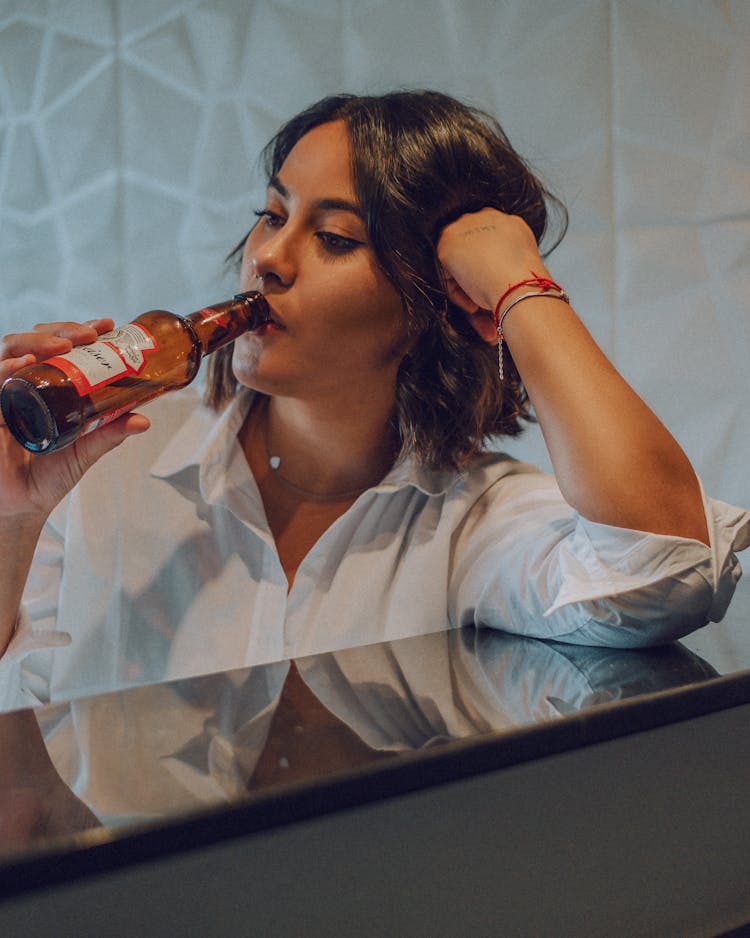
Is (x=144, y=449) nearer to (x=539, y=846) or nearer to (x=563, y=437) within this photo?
(x=563, y=437)

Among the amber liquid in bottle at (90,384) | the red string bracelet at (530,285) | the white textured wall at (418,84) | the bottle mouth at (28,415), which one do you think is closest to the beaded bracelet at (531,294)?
the red string bracelet at (530,285)

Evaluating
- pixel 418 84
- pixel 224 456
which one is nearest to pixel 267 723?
pixel 224 456

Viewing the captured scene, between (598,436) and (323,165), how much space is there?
1.73ft

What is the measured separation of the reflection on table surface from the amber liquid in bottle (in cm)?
32

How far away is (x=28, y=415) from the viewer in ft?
2.92

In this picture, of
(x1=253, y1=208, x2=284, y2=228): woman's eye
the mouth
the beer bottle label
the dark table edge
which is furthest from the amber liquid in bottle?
the dark table edge

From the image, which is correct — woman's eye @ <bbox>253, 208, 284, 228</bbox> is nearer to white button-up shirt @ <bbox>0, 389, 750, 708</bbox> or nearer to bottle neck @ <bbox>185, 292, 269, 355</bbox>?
bottle neck @ <bbox>185, 292, 269, 355</bbox>

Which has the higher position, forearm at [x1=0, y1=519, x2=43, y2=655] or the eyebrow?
the eyebrow

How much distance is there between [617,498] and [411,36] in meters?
1.56

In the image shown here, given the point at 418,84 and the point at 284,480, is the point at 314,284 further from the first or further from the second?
the point at 418,84

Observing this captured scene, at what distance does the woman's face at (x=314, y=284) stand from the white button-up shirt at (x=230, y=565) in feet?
0.59

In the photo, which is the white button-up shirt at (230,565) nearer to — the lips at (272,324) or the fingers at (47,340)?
the lips at (272,324)

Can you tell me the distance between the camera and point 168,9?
102 inches

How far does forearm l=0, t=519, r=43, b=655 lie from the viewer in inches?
39.9
